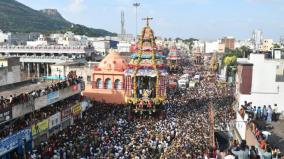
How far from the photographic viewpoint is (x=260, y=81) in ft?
92.4

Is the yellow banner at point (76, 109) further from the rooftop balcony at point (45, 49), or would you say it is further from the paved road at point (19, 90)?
the rooftop balcony at point (45, 49)

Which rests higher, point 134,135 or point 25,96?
point 25,96

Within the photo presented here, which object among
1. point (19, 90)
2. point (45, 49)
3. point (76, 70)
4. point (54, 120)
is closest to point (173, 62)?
point (45, 49)

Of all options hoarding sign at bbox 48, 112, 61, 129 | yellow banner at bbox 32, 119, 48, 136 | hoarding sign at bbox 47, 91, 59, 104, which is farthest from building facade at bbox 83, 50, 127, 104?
yellow banner at bbox 32, 119, 48, 136

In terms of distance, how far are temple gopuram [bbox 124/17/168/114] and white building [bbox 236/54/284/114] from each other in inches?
588

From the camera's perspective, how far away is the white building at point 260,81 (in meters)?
27.6

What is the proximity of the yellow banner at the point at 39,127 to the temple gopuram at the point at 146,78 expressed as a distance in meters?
13.3

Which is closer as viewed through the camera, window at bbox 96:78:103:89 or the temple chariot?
window at bbox 96:78:103:89

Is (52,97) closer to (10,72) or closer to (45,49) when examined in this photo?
(10,72)

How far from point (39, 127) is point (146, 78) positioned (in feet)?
56.2

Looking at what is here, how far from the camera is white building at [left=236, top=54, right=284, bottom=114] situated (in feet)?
90.7

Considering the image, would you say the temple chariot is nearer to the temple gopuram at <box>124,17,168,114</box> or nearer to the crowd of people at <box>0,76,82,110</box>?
the temple gopuram at <box>124,17,168,114</box>

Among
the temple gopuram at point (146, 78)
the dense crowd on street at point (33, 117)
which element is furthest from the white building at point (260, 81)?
the temple gopuram at point (146, 78)

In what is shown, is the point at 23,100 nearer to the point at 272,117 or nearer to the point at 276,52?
the point at 272,117
